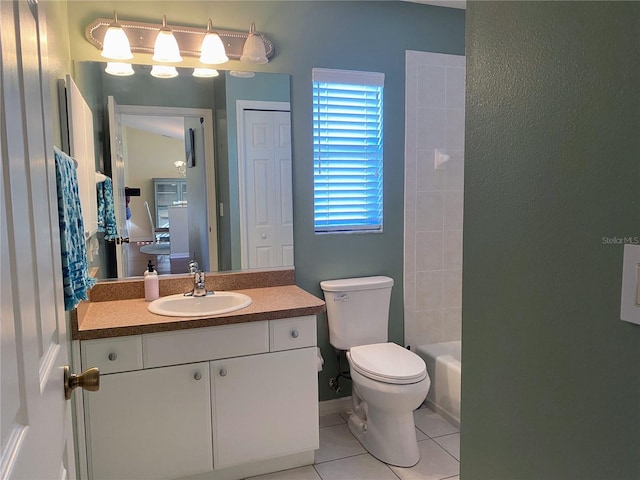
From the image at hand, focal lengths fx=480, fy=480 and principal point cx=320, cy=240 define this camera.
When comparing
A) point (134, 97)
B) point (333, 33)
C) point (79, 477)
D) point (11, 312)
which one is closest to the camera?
point (11, 312)

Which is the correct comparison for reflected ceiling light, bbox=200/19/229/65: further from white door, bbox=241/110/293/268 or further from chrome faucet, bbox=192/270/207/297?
chrome faucet, bbox=192/270/207/297

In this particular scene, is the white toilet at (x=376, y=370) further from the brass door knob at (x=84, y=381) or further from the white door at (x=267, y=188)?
the brass door knob at (x=84, y=381)

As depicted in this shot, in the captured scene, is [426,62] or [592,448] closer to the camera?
[592,448]

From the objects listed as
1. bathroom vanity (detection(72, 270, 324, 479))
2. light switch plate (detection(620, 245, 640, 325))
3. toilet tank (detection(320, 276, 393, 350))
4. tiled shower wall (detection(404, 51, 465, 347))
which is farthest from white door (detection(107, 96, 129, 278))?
light switch plate (detection(620, 245, 640, 325))

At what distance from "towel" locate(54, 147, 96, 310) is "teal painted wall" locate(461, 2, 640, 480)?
102 centimetres

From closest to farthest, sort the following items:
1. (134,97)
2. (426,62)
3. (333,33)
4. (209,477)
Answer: (209,477) < (134,97) < (333,33) < (426,62)

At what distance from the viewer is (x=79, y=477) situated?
6.31 feet

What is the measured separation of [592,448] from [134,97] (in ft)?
7.76

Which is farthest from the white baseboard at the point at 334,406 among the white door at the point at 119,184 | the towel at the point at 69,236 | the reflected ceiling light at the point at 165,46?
the reflected ceiling light at the point at 165,46

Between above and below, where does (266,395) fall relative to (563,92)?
below

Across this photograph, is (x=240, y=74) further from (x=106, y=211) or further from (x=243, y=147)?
(x=106, y=211)

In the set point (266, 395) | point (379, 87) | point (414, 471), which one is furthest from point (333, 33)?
point (414, 471)

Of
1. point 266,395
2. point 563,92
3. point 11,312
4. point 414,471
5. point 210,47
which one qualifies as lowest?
point 414,471

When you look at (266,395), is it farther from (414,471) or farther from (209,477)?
(414,471)
